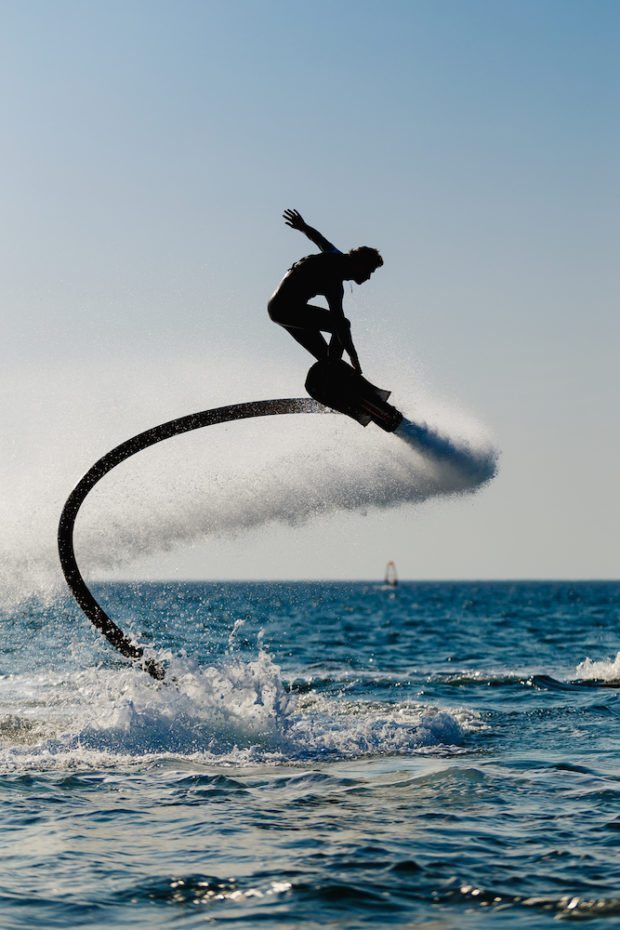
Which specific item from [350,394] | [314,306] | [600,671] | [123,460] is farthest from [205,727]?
[600,671]

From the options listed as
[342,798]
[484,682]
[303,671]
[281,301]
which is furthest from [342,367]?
[303,671]

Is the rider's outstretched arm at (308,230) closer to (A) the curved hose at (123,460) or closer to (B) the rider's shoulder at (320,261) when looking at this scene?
(B) the rider's shoulder at (320,261)

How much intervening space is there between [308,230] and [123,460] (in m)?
4.67

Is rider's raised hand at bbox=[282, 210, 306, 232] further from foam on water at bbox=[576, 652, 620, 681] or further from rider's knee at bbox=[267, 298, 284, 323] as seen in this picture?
foam on water at bbox=[576, 652, 620, 681]

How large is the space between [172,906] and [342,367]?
20.2 ft

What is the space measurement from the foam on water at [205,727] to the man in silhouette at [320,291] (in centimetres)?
514

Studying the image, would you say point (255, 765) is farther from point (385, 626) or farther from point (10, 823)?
point (385, 626)

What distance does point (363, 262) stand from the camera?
11.3 meters

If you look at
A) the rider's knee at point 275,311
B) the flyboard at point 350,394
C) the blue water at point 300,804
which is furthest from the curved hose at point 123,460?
the rider's knee at point 275,311

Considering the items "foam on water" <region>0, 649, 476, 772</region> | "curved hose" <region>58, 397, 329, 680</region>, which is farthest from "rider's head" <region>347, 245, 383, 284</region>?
"foam on water" <region>0, 649, 476, 772</region>

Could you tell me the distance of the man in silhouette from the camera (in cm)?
1127

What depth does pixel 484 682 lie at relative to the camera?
75.7 ft

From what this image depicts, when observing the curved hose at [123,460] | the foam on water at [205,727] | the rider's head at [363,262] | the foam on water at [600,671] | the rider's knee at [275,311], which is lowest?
the foam on water at [600,671]

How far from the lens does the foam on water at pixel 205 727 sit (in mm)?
13062
